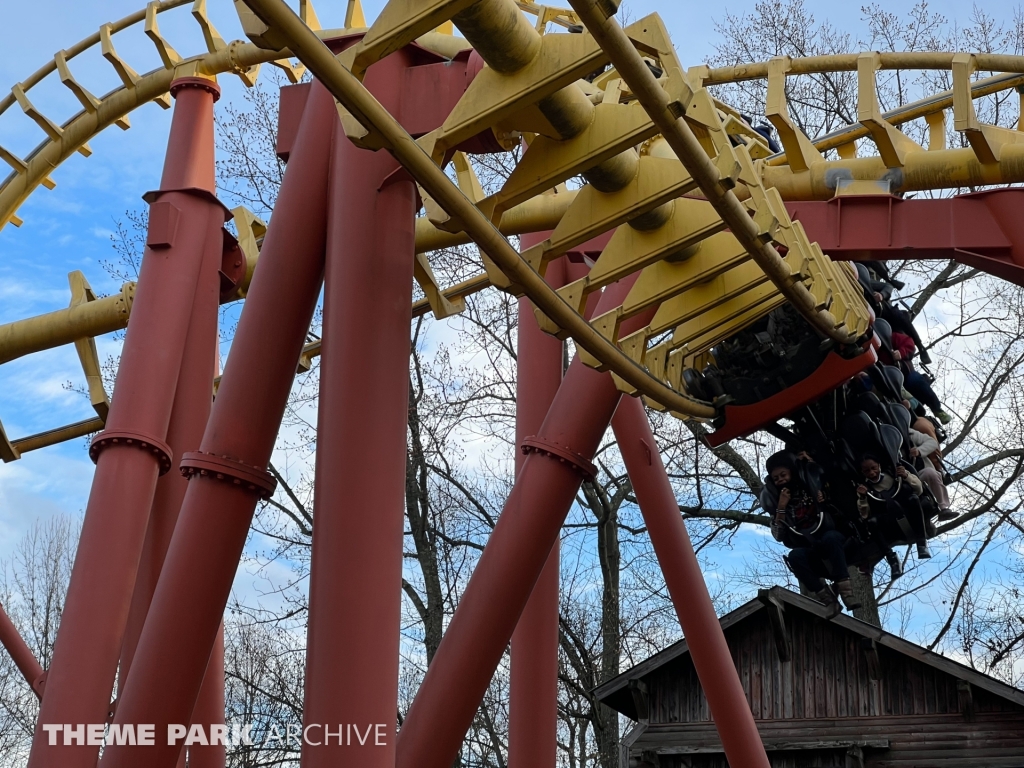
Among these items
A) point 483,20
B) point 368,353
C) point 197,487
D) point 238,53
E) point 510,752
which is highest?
point 238,53

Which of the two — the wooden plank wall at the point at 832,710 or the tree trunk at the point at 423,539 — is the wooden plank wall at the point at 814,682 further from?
the tree trunk at the point at 423,539

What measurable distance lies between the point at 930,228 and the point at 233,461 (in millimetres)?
3350

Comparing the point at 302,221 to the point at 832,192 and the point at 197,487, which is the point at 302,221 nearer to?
the point at 197,487

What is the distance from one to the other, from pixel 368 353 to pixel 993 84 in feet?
12.8

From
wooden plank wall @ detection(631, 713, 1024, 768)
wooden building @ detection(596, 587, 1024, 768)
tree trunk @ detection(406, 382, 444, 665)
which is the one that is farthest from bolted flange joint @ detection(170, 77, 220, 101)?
tree trunk @ detection(406, 382, 444, 665)

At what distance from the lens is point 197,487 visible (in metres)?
4.46

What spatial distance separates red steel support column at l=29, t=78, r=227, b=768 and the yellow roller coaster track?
0.82m

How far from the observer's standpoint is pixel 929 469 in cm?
712

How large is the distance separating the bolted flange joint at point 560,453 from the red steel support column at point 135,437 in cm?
159

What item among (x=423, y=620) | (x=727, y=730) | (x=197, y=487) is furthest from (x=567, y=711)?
(x=197, y=487)

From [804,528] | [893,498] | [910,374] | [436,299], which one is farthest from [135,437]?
[910,374]

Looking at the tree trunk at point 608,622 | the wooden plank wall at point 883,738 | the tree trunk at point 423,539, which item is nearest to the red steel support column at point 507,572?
the wooden plank wall at point 883,738

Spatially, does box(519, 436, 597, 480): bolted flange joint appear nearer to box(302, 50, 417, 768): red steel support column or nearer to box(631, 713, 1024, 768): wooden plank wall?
box(302, 50, 417, 768): red steel support column

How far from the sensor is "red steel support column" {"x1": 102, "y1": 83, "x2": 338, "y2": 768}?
4.33 m
